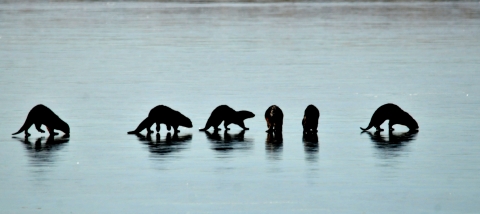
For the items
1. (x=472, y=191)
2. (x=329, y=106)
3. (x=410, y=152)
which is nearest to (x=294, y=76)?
(x=329, y=106)

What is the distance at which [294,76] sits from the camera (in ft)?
85.7

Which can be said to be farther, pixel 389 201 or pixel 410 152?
pixel 410 152

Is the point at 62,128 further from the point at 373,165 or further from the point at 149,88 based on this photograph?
the point at 149,88

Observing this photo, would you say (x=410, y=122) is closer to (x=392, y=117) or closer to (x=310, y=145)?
(x=392, y=117)

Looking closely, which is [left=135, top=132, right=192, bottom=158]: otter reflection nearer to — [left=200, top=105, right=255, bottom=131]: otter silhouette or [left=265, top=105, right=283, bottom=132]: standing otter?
[left=200, top=105, right=255, bottom=131]: otter silhouette

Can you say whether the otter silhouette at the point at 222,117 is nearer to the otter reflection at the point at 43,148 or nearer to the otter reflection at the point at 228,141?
the otter reflection at the point at 228,141

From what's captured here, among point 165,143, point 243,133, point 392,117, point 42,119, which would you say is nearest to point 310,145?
point 243,133

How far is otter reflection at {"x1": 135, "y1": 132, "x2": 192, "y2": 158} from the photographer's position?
14.6 meters

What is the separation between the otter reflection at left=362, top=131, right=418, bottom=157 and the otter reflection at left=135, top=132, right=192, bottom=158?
9.47ft

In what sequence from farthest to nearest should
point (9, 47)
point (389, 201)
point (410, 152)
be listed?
point (9, 47) → point (410, 152) → point (389, 201)

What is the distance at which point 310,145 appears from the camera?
1513 cm

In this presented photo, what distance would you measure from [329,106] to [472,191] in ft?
27.2

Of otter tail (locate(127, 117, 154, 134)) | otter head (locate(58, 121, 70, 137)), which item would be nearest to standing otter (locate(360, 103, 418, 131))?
otter tail (locate(127, 117, 154, 134))

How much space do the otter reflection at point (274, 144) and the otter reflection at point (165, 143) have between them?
4.07 ft
